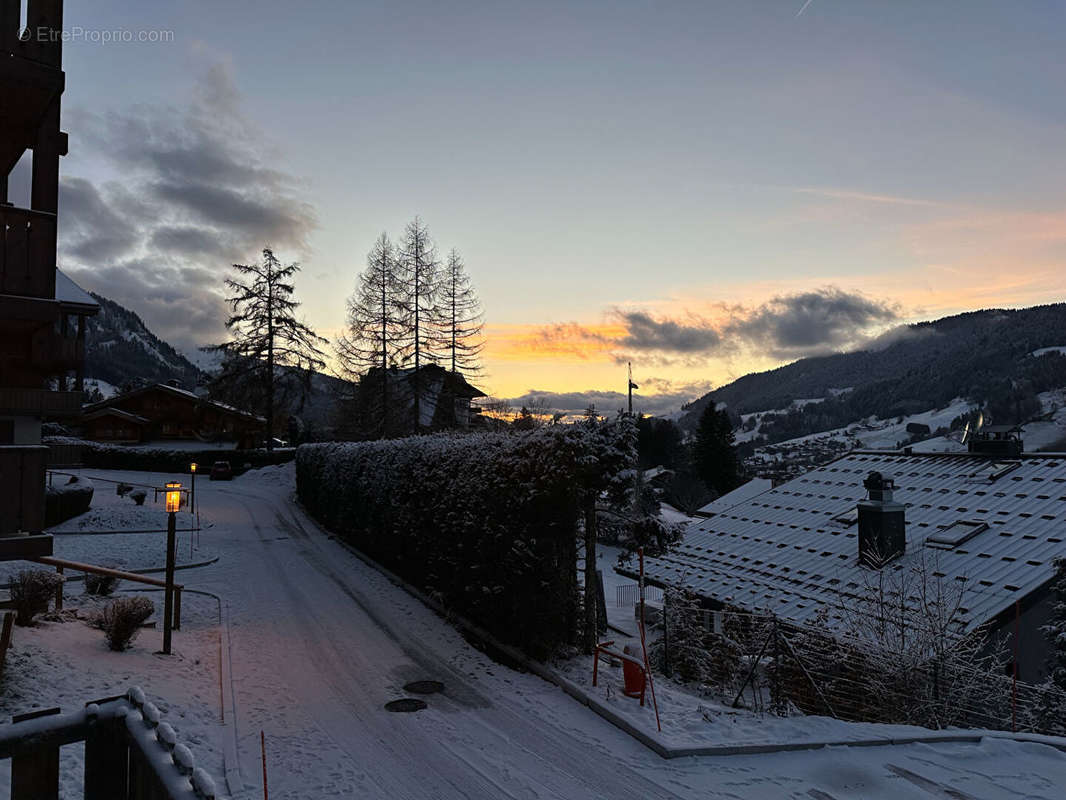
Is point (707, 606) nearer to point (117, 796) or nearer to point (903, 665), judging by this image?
point (903, 665)

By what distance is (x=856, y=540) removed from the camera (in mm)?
18406

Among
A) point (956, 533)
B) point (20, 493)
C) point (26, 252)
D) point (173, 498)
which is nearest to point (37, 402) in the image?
point (20, 493)

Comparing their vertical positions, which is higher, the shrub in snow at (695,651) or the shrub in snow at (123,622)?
the shrub in snow at (123,622)

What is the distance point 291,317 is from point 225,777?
45.6 metres

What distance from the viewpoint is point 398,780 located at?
715cm

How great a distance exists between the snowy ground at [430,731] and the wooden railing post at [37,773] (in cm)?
491

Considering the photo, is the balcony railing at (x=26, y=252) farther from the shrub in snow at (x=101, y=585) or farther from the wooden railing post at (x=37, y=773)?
the wooden railing post at (x=37, y=773)

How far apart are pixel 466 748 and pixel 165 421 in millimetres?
58349

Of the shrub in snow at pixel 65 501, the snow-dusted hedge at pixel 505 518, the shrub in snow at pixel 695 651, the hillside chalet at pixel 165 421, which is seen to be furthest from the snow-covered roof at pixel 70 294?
the hillside chalet at pixel 165 421

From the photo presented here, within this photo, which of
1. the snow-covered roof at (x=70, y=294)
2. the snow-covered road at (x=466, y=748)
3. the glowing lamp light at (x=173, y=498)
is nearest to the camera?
the snow-covered road at (x=466, y=748)

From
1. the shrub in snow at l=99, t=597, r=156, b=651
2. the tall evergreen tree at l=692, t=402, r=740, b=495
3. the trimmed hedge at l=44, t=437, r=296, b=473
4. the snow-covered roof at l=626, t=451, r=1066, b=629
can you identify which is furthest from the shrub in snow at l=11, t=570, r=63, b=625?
the tall evergreen tree at l=692, t=402, r=740, b=495

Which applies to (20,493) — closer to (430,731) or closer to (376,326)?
(430,731)

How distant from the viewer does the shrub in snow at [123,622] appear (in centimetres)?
1051

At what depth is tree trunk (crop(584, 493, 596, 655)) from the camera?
35.6 ft
